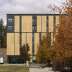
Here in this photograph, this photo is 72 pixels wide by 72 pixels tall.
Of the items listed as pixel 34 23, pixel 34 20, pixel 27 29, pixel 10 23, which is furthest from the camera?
pixel 27 29

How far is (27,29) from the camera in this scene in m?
110

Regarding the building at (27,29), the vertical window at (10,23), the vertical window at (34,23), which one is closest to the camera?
the vertical window at (10,23)

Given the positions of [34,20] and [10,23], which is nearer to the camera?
[10,23]

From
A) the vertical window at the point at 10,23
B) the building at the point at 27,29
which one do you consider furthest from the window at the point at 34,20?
the vertical window at the point at 10,23

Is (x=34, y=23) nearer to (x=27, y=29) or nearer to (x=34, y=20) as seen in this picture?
(x=34, y=20)

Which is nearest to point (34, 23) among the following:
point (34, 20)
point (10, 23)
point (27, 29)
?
point (34, 20)

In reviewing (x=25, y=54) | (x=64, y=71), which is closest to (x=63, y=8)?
(x=64, y=71)

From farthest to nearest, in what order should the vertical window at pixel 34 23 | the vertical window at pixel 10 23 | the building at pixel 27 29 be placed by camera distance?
1. the building at pixel 27 29
2. the vertical window at pixel 34 23
3. the vertical window at pixel 10 23

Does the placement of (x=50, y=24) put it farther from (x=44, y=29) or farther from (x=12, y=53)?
(x=12, y=53)

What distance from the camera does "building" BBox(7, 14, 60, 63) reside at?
4341 inches

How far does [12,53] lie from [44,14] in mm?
14738

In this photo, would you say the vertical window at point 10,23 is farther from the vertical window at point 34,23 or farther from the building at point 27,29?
the vertical window at point 34,23

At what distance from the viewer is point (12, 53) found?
112 meters

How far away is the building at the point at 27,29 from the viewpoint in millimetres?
110250
